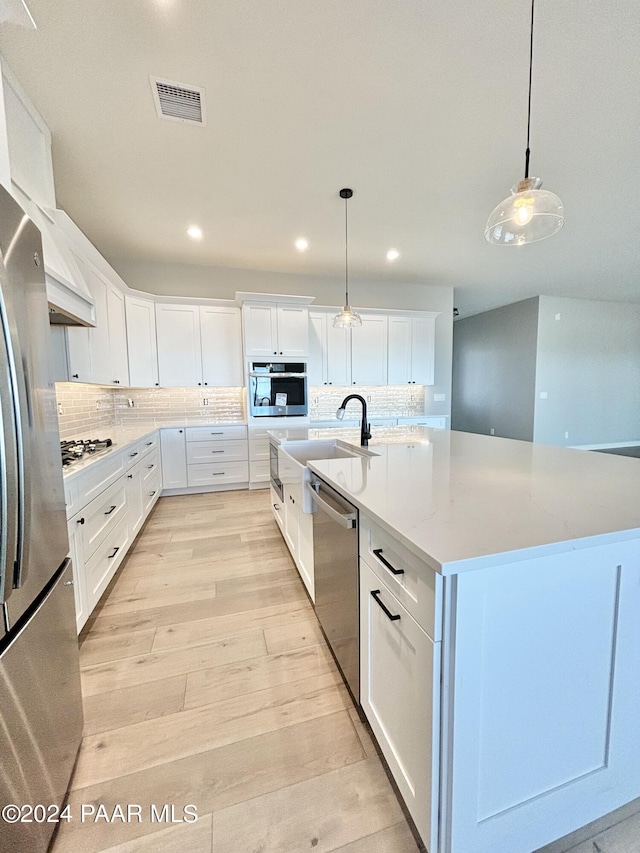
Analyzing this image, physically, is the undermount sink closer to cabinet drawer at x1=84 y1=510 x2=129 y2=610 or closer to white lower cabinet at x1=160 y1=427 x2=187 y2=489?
cabinet drawer at x1=84 y1=510 x2=129 y2=610

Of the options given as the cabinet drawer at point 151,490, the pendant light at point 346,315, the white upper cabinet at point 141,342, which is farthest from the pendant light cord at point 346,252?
the cabinet drawer at point 151,490

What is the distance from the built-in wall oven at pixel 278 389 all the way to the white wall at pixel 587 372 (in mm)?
4791

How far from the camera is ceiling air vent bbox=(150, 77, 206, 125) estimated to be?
72.4 inches

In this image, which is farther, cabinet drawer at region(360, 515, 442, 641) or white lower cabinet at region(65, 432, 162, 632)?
white lower cabinet at region(65, 432, 162, 632)

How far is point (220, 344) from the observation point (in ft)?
14.6

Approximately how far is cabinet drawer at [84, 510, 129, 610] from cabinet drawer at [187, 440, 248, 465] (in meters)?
1.73

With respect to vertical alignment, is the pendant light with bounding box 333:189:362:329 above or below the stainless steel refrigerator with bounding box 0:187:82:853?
above

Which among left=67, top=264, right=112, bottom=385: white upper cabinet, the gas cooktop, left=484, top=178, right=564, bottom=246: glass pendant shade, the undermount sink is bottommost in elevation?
the undermount sink

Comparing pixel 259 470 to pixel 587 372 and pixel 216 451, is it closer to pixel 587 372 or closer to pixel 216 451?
pixel 216 451

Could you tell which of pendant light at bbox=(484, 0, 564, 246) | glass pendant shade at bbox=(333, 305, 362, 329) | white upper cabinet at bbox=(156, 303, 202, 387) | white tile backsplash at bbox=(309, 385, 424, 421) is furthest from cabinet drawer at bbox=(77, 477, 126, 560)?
white tile backsplash at bbox=(309, 385, 424, 421)

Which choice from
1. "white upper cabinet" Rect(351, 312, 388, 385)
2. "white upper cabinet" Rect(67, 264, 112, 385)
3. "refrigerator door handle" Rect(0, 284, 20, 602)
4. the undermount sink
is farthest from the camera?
"white upper cabinet" Rect(351, 312, 388, 385)

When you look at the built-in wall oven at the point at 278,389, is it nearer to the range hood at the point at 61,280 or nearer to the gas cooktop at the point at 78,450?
the gas cooktop at the point at 78,450

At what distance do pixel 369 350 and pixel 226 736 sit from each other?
15.2 ft

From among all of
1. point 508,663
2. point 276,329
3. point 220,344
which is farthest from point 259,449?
point 508,663
